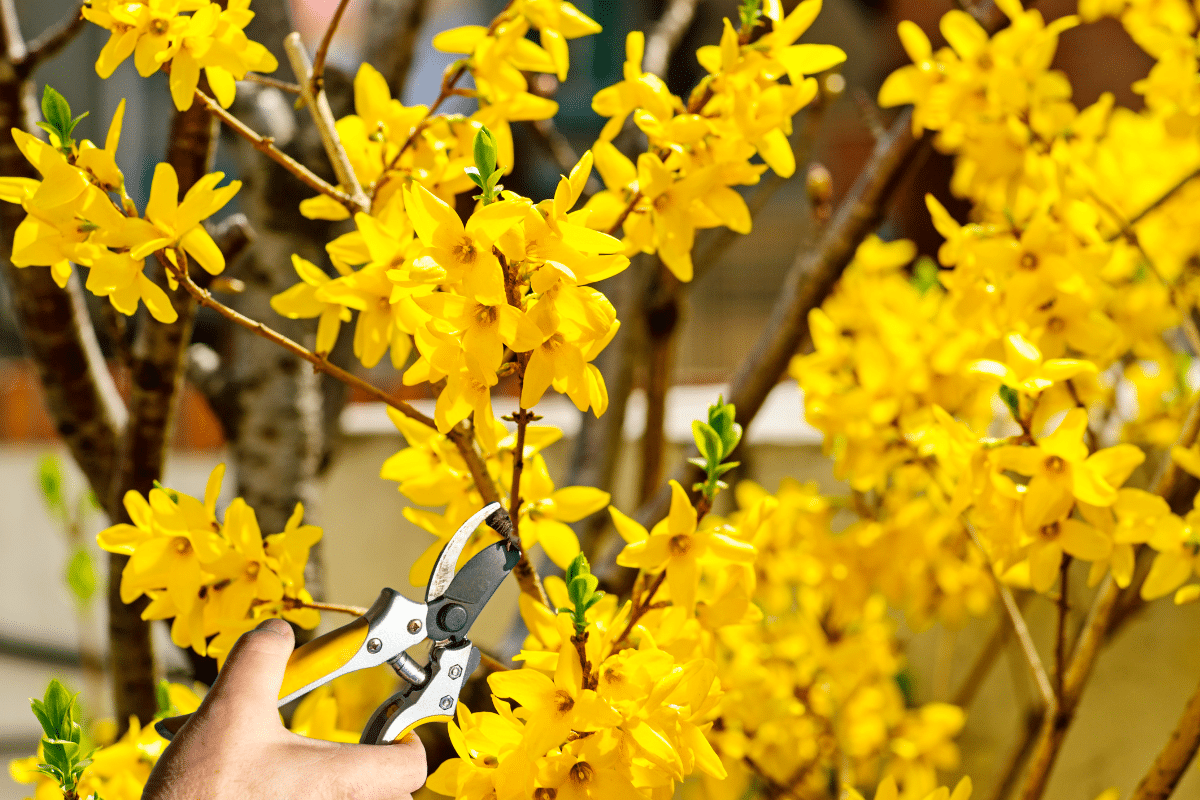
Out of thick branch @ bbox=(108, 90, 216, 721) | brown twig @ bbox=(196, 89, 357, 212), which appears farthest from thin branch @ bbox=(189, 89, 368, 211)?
thick branch @ bbox=(108, 90, 216, 721)

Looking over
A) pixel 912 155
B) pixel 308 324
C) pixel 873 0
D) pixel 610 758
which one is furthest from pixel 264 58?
pixel 873 0

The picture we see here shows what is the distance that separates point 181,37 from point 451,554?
41 cm

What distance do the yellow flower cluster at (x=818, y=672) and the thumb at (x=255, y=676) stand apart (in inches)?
31.0

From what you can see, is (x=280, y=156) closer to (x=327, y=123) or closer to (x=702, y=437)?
(x=327, y=123)

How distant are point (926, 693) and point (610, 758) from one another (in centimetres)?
151

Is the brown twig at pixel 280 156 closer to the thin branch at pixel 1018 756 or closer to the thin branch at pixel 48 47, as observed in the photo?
the thin branch at pixel 48 47

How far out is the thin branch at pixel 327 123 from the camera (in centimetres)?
71

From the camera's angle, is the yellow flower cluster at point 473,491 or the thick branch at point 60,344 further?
the thick branch at point 60,344

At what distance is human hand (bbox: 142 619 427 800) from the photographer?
50cm

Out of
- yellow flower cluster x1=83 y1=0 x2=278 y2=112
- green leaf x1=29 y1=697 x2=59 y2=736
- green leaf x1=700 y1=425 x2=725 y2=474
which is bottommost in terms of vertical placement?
green leaf x1=29 y1=697 x2=59 y2=736

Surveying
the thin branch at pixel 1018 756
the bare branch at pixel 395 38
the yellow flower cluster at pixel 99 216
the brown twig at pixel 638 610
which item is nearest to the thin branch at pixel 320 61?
the yellow flower cluster at pixel 99 216

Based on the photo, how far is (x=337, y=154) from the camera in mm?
708

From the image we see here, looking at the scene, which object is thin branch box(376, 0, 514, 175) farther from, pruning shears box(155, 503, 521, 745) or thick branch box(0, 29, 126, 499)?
thick branch box(0, 29, 126, 499)

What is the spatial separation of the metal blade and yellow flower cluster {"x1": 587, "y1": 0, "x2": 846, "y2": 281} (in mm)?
253
